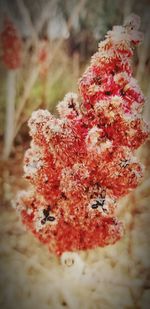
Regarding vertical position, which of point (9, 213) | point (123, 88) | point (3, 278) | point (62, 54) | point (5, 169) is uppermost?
point (62, 54)

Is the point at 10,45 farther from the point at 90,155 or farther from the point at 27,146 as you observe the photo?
the point at 90,155

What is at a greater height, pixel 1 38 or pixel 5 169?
pixel 1 38

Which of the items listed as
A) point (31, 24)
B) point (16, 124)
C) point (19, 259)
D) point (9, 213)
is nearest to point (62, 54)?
point (31, 24)

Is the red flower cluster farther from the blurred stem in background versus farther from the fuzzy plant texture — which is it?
the fuzzy plant texture

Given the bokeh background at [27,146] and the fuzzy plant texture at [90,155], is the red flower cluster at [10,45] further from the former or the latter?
the fuzzy plant texture at [90,155]

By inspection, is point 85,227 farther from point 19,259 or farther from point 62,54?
point 62,54

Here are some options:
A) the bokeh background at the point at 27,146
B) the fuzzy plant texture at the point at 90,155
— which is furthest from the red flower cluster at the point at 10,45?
the fuzzy plant texture at the point at 90,155

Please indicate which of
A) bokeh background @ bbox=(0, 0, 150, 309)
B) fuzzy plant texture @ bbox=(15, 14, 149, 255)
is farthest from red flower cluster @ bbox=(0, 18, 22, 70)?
fuzzy plant texture @ bbox=(15, 14, 149, 255)

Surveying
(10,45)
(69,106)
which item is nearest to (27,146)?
(69,106)
